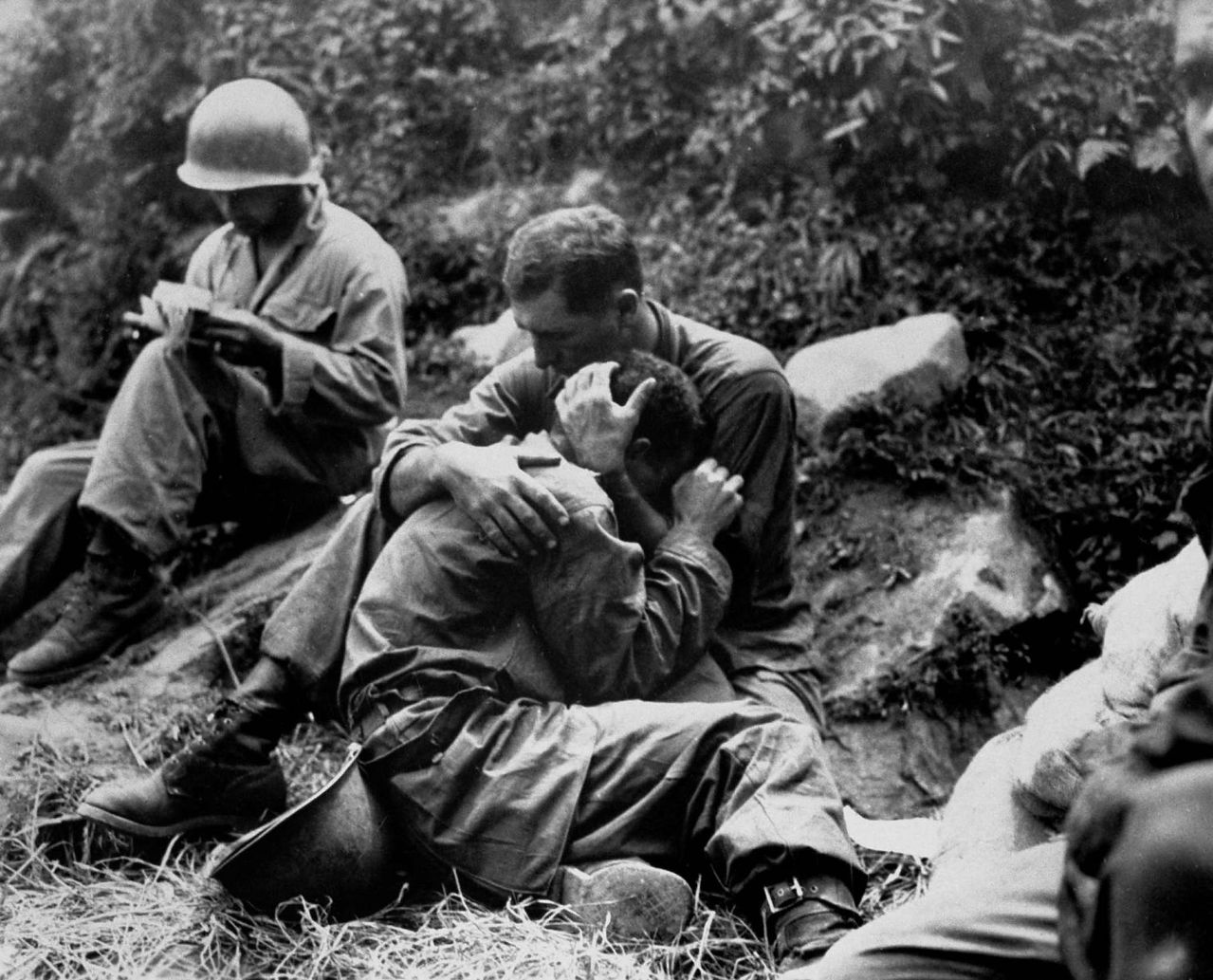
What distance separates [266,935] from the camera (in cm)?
405

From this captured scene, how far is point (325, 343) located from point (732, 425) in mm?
2147

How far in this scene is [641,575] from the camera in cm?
416

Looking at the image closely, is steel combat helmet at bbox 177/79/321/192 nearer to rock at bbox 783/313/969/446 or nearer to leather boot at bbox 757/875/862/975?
rock at bbox 783/313/969/446

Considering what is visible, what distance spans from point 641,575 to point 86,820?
188 cm

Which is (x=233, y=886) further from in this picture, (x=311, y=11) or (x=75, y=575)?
(x=311, y=11)

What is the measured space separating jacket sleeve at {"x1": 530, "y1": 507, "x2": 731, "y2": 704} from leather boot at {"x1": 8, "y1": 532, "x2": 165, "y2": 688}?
2.30m

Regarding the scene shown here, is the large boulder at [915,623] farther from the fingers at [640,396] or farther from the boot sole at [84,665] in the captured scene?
the boot sole at [84,665]

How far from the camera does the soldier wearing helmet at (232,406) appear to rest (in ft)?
19.2

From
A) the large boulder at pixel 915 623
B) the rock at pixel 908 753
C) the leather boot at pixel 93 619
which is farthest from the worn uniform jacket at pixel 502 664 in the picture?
the leather boot at pixel 93 619

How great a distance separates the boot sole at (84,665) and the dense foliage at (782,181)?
7.73 ft

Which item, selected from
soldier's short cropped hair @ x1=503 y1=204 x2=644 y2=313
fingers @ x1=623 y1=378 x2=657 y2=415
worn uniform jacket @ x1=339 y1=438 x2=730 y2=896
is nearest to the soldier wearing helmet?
soldier's short cropped hair @ x1=503 y1=204 x2=644 y2=313

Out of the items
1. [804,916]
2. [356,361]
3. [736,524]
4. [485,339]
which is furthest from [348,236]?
[804,916]

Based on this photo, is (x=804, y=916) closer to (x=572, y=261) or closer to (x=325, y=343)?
(x=572, y=261)

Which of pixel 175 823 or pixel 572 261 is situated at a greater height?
pixel 572 261
